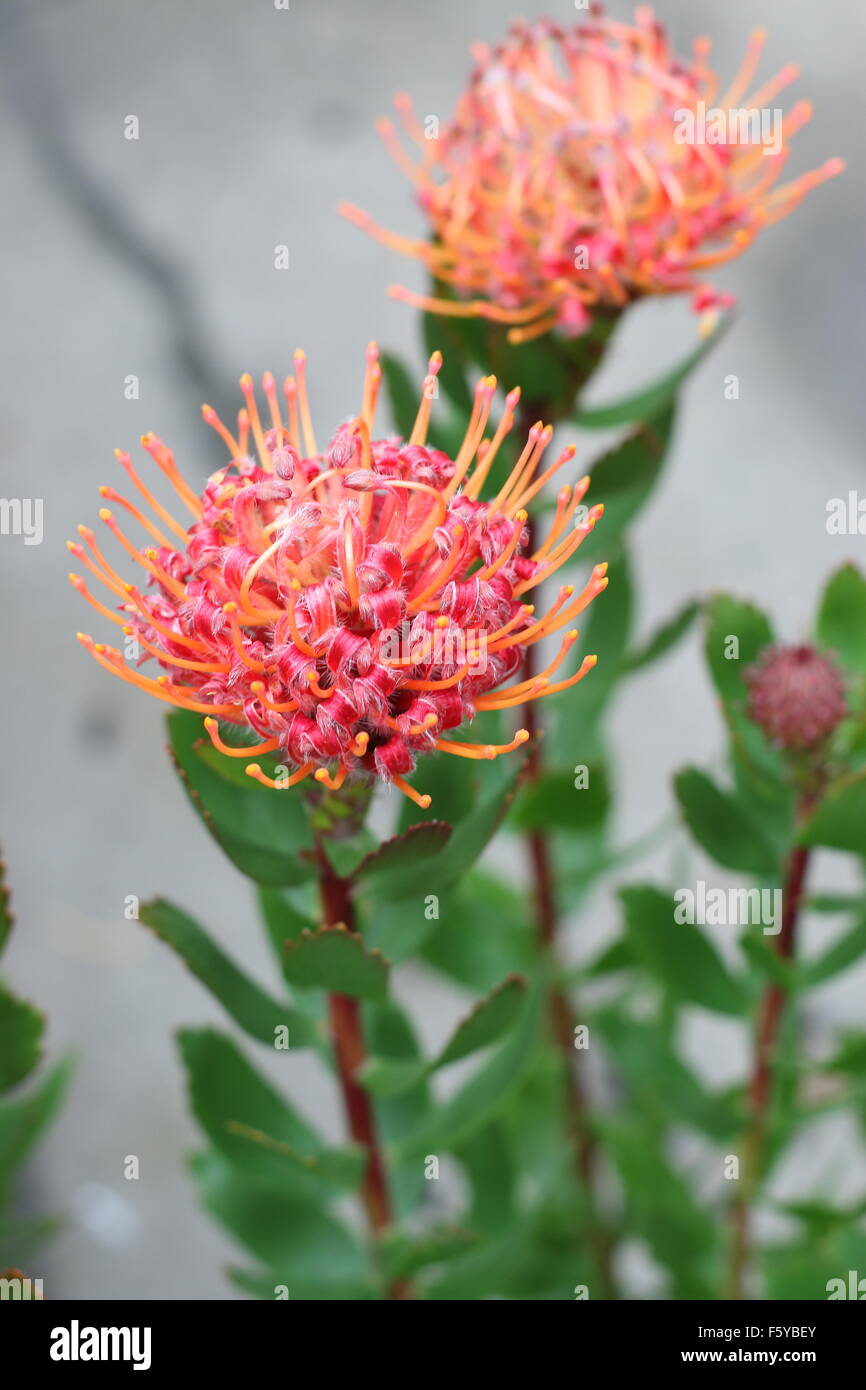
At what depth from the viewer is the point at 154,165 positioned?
1933 mm

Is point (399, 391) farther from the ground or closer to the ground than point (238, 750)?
farther from the ground

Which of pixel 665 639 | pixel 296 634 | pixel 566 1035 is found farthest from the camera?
pixel 566 1035

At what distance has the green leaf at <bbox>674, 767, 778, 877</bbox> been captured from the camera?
2.23ft

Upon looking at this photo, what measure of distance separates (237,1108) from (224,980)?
128 mm

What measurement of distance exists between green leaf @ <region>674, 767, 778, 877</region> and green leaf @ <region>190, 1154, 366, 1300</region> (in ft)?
0.96

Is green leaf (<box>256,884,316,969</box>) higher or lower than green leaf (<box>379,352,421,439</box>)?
lower

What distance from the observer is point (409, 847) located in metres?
0.52

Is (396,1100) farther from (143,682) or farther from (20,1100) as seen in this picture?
(143,682)
